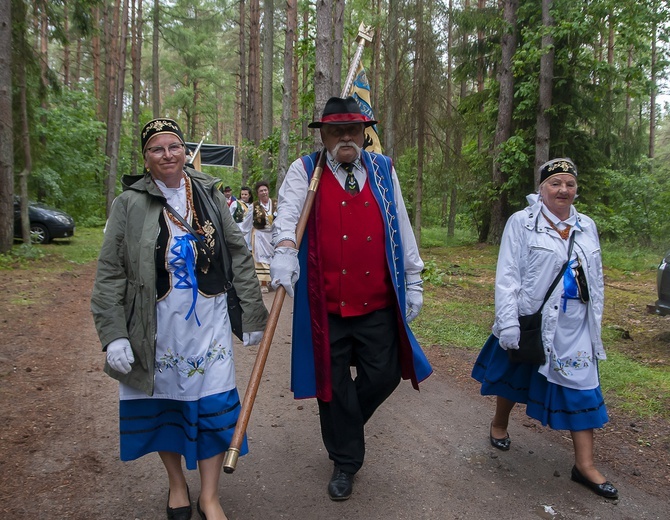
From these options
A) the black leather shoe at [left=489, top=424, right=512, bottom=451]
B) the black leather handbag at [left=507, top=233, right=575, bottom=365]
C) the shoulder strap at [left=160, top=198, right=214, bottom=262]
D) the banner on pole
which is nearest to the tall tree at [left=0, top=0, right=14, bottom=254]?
the banner on pole

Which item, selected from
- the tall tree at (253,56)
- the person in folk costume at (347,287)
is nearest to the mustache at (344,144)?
the person in folk costume at (347,287)

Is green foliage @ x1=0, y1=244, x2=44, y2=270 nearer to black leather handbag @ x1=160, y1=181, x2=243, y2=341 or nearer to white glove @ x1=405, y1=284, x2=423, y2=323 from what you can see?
black leather handbag @ x1=160, y1=181, x2=243, y2=341

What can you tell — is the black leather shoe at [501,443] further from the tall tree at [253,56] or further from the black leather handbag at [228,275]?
the tall tree at [253,56]

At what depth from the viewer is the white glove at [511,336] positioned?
3518 millimetres

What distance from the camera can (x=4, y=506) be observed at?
3.18 m

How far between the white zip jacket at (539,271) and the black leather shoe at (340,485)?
1.32 m

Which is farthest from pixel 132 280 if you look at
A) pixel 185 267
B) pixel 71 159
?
pixel 71 159

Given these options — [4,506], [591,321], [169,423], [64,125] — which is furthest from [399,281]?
[64,125]

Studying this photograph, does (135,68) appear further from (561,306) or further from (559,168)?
(561,306)

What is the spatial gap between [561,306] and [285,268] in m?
1.73

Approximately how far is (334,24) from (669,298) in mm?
6845

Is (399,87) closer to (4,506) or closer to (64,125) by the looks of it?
(4,506)

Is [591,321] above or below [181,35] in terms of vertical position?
below

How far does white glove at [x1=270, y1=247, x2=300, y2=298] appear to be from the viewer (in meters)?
3.14
